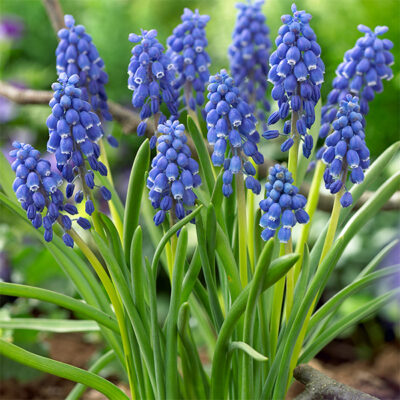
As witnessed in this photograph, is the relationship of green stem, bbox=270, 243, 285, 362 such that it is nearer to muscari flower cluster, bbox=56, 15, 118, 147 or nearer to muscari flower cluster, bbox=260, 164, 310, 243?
muscari flower cluster, bbox=260, 164, 310, 243

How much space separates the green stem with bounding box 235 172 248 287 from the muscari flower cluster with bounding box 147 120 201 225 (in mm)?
76

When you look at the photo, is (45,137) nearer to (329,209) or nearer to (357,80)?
(329,209)

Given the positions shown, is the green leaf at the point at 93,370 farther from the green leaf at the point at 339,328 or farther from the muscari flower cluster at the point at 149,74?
the muscari flower cluster at the point at 149,74

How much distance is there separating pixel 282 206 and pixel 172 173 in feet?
0.58

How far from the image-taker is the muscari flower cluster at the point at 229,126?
0.88m

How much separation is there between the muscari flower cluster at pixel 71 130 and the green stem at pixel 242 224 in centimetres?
24

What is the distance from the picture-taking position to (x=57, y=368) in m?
0.98

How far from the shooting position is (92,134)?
2.99 feet

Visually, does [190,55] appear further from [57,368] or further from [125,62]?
[125,62]

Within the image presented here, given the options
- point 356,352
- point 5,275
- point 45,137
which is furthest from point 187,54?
point 45,137

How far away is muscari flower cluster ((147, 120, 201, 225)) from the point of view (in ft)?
2.88

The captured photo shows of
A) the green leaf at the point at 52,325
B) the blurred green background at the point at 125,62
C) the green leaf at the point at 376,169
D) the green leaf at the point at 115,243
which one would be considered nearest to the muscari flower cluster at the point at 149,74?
the green leaf at the point at 115,243

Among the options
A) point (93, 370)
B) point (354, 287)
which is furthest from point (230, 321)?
point (93, 370)

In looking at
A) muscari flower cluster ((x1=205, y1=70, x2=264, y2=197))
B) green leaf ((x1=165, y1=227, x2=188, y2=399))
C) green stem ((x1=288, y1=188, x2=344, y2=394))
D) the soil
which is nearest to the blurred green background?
the soil
